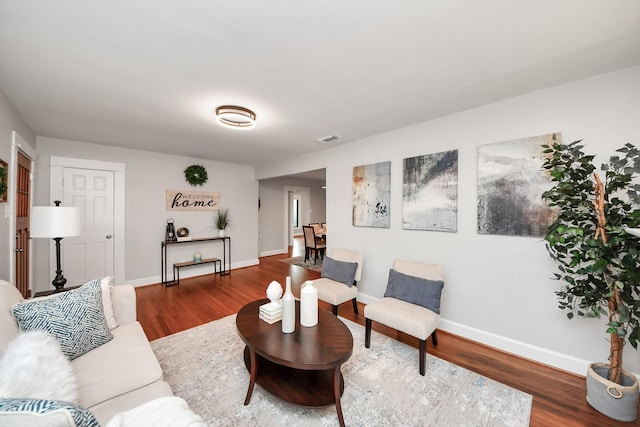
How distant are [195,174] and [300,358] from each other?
433 cm

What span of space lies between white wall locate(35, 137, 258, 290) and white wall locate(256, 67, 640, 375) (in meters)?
→ 3.53

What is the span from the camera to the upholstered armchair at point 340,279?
2.85 m

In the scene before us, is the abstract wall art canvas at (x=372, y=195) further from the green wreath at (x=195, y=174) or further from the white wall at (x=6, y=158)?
the white wall at (x=6, y=158)

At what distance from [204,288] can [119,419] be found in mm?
3627

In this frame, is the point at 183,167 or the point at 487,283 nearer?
the point at 487,283

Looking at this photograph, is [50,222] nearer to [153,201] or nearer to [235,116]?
[235,116]

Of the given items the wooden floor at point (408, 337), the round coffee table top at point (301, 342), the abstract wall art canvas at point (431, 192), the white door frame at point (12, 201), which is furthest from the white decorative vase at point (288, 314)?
the white door frame at point (12, 201)

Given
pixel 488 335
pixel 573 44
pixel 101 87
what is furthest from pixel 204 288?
pixel 573 44

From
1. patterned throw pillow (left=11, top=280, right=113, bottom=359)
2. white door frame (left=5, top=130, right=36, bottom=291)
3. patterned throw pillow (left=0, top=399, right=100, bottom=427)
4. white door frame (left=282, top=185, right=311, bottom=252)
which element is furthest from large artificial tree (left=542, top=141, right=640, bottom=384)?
white door frame (left=282, top=185, right=311, bottom=252)

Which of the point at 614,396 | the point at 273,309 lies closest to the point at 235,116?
the point at 273,309

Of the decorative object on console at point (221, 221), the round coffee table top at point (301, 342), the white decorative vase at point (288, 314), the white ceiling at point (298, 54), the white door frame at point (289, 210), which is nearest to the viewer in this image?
the white ceiling at point (298, 54)

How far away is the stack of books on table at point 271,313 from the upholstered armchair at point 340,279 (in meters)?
0.91

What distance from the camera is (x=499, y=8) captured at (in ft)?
4.33

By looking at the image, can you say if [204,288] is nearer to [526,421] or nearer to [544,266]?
[526,421]
